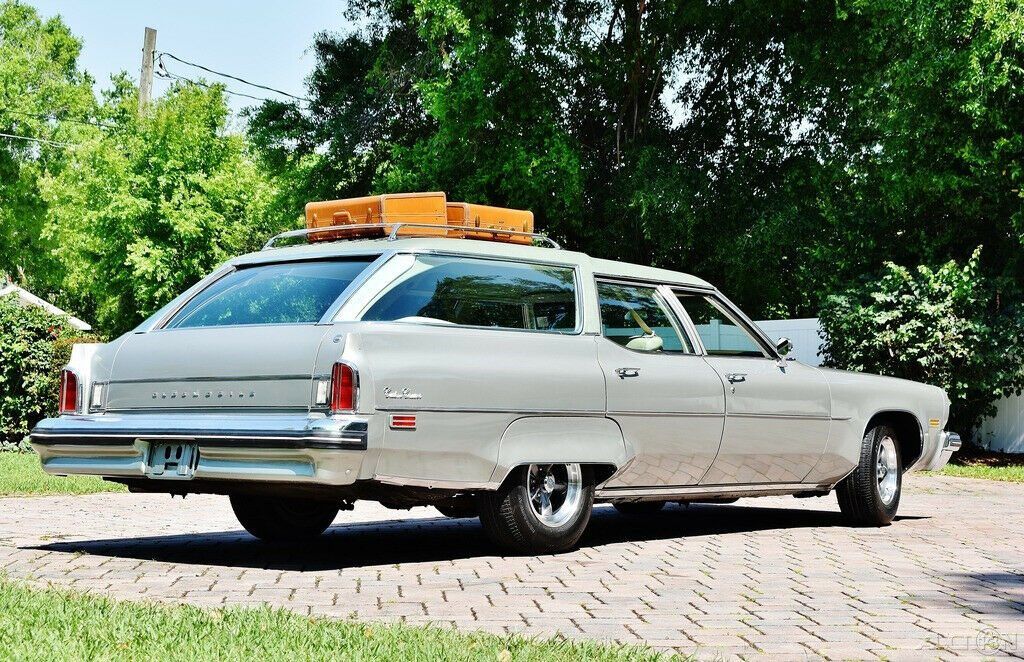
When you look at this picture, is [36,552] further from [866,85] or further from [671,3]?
[671,3]

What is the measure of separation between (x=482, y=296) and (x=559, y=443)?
943mm

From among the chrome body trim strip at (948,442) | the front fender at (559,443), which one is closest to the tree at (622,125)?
the chrome body trim strip at (948,442)

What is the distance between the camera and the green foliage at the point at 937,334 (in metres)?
20.2

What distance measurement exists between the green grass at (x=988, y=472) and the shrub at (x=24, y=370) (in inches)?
497

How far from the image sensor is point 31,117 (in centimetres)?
5631

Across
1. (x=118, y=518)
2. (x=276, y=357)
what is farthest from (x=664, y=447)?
(x=118, y=518)

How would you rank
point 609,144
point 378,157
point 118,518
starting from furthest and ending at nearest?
point 378,157 < point 609,144 < point 118,518

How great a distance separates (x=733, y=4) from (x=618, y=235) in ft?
17.0

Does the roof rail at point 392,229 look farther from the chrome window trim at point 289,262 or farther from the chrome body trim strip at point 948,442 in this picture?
the chrome body trim strip at point 948,442

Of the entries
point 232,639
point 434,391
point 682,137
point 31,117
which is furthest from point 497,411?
point 31,117

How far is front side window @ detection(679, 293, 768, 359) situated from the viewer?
31.0ft

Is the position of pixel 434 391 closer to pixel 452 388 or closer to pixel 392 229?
pixel 452 388

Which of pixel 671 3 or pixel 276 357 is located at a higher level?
pixel 671 3

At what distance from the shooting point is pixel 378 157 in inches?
1271
